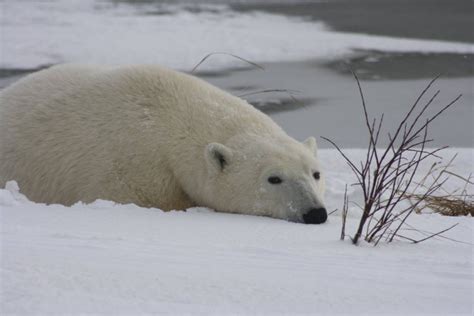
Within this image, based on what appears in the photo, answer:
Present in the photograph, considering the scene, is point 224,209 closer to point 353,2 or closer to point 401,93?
point 401,93

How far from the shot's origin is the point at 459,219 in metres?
3.57

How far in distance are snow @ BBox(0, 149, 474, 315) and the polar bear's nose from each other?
43cm

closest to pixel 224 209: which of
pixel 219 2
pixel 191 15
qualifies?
pixel 191 15

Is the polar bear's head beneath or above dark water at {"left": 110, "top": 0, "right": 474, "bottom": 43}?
above

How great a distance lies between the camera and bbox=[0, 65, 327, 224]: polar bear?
13.4 feet

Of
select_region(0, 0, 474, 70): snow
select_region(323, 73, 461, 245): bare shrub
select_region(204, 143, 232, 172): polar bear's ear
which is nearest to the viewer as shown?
select_region(323, 73, 461, 245): bare shrub

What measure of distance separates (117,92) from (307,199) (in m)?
1.37

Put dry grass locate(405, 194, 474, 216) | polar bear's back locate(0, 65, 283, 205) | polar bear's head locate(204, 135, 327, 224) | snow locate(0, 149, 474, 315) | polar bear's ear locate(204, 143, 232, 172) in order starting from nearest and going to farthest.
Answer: snow locate(0, 149, 474, 315) < polar bear's head locate(204, 135, 327, 224) < polar bear's ear locate(204, 143, 232, 172) < polar bear's back locate(0, 65, 283, 205) < dry grass locate(405, 194, 474, 216)

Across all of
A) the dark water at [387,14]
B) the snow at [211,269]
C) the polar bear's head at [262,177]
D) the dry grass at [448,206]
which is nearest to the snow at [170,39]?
the dark water at [387,14]

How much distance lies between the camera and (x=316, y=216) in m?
3.77

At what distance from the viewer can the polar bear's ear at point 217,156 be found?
4.09m

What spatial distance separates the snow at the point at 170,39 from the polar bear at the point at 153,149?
595 centimetres

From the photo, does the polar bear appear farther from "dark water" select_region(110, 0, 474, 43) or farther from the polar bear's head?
"dark water" select_region(110, 0, 474, 43)

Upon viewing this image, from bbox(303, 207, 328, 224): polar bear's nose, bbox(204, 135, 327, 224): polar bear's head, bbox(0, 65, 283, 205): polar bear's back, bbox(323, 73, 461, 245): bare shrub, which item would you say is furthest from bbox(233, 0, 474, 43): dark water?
bbox(303, 207, 328, 224): polar bear's nose
